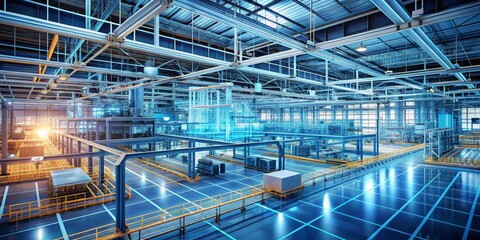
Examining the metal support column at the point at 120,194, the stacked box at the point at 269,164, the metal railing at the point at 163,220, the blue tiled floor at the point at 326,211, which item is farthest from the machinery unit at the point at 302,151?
the metal support column at the point at 120,194

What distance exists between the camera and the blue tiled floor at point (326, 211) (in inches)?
440

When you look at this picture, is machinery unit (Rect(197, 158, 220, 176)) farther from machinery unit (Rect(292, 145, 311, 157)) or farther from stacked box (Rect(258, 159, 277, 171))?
machinery unit (Rect(292, 145, 311, 157))

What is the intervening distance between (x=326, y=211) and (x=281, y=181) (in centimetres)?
334

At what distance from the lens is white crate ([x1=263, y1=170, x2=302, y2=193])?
A: 52.7ft

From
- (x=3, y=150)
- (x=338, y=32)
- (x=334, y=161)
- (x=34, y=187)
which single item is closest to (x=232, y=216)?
(x=338, y=32)

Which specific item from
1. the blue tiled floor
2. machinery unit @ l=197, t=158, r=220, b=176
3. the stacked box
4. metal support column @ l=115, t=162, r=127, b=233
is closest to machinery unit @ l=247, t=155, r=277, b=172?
the stacked box

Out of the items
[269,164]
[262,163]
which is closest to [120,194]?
[269,164]

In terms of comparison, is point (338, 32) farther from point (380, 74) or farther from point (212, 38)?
point (380, 74)

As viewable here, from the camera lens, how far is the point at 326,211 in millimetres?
13734

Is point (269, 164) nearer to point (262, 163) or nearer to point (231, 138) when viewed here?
point (262, 163)

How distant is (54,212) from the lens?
13711mm

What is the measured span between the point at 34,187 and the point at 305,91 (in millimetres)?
31285

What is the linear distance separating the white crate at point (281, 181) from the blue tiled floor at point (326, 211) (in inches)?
34.4

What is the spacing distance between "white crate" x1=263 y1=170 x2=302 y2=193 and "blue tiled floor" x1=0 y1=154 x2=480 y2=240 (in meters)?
0.87
